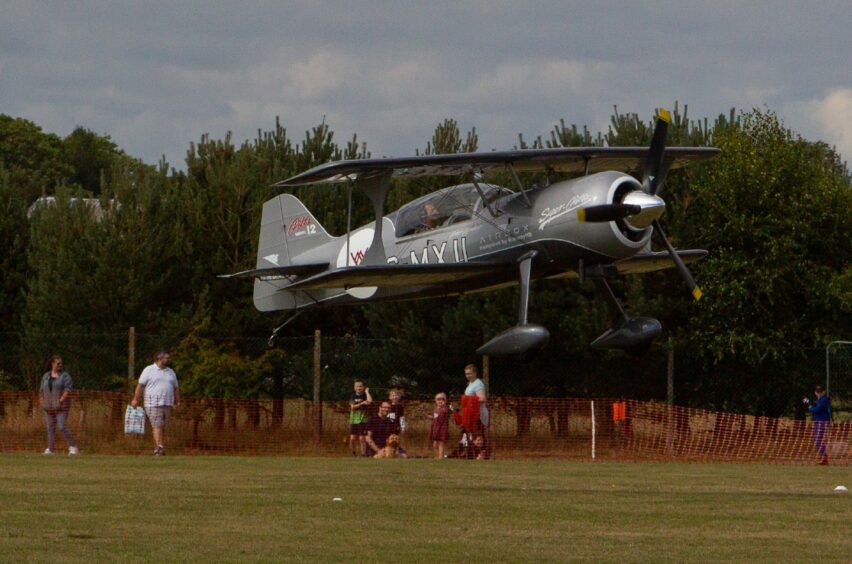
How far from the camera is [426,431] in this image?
91.4ft

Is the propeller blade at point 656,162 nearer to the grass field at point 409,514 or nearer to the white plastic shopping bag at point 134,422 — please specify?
the grass field at point 409,514

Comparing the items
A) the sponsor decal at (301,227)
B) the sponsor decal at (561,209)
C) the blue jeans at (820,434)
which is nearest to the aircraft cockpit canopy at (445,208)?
the sponsor decal at (561,209)

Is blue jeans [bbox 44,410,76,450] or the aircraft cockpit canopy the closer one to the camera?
the aircraft cockpit canopy

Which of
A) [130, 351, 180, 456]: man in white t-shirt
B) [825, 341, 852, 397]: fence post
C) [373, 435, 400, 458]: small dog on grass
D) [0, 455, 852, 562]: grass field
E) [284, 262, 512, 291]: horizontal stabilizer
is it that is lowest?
[0, 455, 852, 562]: grass field

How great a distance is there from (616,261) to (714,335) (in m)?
9.64

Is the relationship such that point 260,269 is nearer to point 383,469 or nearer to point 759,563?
point 383,469

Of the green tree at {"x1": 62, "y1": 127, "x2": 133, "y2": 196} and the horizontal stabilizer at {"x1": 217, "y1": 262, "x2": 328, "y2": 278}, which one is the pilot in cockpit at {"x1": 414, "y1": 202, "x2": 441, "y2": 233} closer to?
the horizontal stabilizer at {"x1": 217, "y1": 262, "x2": 328, "y2": 278}

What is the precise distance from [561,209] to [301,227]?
8.22 metres

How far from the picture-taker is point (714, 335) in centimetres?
2983

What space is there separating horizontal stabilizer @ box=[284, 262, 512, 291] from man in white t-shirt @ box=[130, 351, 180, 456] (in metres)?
2.68

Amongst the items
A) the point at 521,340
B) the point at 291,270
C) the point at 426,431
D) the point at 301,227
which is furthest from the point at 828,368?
the point at 301,227

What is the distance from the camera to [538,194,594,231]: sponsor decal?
66.6 feet

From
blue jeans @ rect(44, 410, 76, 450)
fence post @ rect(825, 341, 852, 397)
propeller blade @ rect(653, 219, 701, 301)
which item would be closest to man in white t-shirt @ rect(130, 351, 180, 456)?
blue jeans @ rect(44, 410, 76, 450)

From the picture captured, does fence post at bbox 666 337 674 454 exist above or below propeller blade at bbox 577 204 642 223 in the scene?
below
